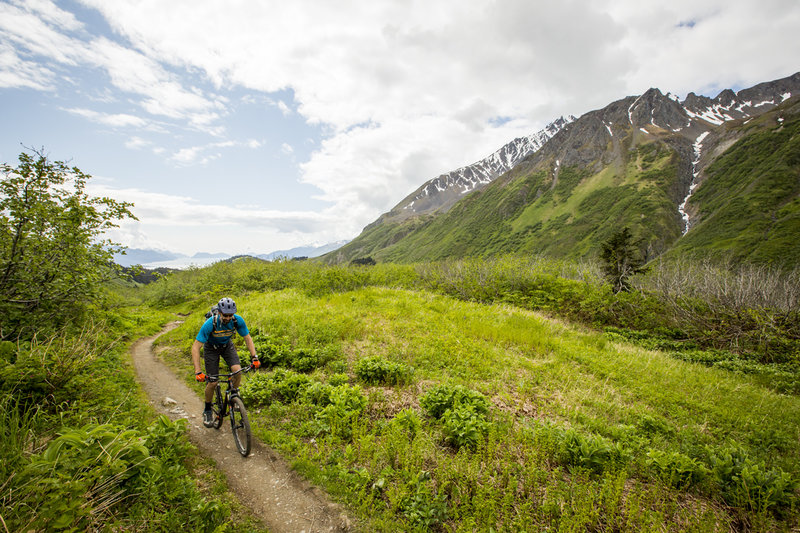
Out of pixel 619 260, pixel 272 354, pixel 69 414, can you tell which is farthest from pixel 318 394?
pixel 619 260

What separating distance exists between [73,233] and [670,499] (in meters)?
13.6

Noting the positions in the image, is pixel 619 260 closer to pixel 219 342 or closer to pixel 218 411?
pixel 219 342

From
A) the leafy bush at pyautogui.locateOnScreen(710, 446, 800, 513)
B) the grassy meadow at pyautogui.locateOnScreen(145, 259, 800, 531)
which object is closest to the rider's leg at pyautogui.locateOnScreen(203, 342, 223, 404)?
the grassy meadow at pyautogui.locateOnScreen(145, 259, 800, 531)

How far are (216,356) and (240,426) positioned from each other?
1849mm

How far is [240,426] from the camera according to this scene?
6684 millimetres

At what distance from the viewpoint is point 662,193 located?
16825 cm

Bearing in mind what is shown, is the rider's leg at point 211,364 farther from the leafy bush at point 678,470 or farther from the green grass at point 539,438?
the leafy bush at point 678,470

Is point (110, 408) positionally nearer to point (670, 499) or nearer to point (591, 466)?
point (591, 466)

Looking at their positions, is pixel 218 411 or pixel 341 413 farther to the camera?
pixel 218 411

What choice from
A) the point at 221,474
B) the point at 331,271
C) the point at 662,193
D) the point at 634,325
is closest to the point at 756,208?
the point at 662,193

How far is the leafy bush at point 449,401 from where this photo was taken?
286 inches

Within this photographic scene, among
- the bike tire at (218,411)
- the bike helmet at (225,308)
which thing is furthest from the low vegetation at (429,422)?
the bike helmet at (225,308)

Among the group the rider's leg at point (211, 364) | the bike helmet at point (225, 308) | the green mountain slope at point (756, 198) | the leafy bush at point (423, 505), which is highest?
the green mountain slope at point (756, 198)

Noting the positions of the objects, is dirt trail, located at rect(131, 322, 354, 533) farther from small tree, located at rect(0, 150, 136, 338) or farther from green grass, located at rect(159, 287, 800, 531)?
small tree, located at rect(0, 150, 136, 338)
